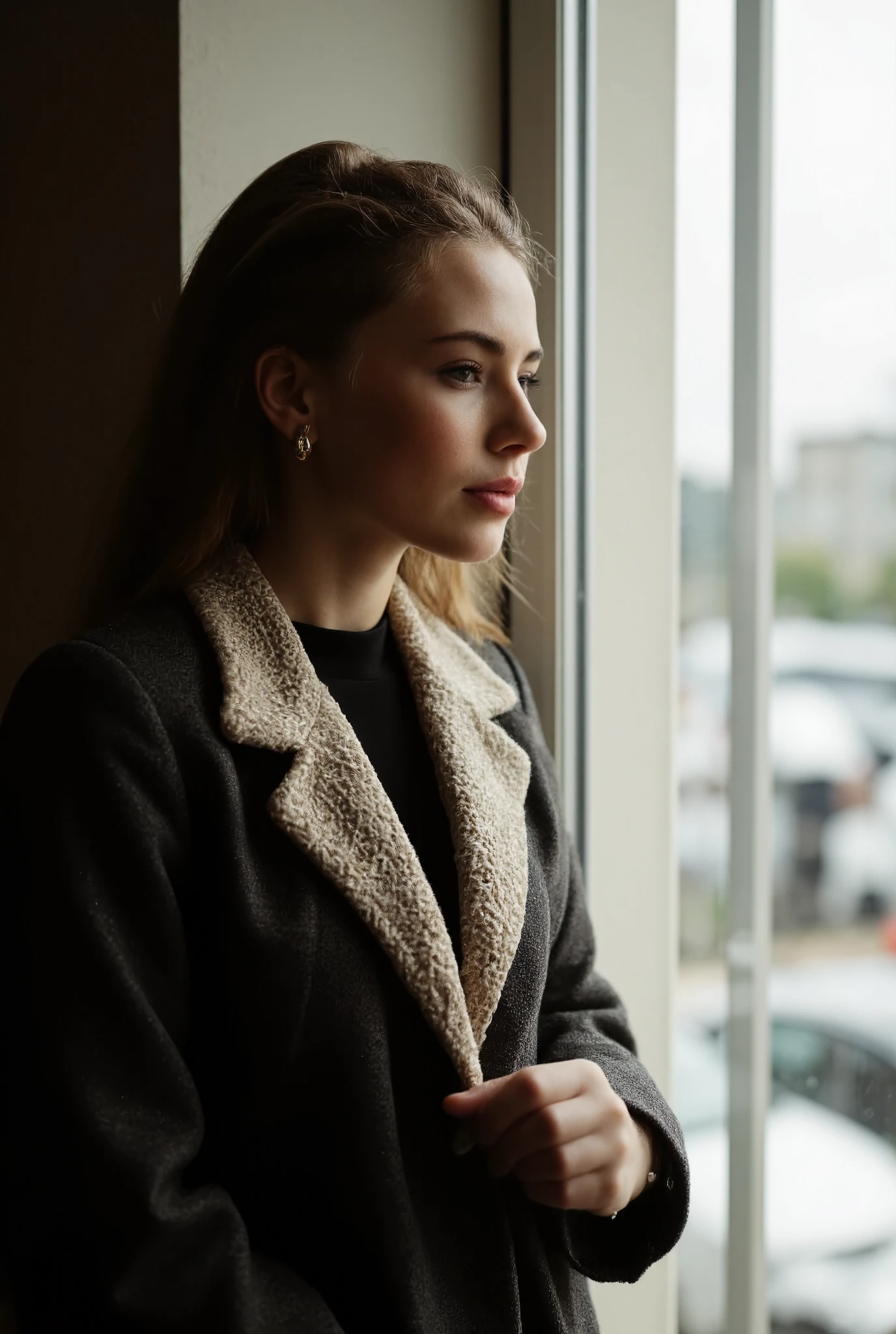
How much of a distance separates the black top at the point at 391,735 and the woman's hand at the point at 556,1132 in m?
0.15

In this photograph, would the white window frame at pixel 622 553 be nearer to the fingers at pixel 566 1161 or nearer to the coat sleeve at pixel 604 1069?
the coat sleeve at pixel 604 1069

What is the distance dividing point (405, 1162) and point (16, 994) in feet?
1.10

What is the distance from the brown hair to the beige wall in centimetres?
20

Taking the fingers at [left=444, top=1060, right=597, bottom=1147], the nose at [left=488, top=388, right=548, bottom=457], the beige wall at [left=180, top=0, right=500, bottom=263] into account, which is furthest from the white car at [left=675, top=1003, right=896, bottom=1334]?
the beige wall at [left=180, top=0, right=500, bottom=263]

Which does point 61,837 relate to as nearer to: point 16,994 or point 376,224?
point 16,994

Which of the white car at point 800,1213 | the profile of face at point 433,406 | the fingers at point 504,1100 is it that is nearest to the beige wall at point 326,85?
the profile of face at point 433,406

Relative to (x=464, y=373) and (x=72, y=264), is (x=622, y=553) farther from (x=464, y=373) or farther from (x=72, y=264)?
(x=72, y=264)

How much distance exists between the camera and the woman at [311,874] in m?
0.85

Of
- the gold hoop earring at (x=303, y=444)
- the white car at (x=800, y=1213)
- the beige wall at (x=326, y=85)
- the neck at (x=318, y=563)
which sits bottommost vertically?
the white car at (x=800, y=1213)

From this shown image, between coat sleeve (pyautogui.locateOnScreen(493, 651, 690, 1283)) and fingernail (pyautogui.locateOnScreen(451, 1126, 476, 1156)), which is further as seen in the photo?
coat sleeve (pyautogui.locateOnScreen(493, 651, 690, 1283))

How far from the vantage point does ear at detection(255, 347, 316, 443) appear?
1.05 meters

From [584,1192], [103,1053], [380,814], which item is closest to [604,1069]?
[584,1192]

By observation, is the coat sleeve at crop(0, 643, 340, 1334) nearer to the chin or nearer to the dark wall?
the chin

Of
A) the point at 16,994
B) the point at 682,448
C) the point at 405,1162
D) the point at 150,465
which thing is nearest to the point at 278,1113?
the point at 405,1162
